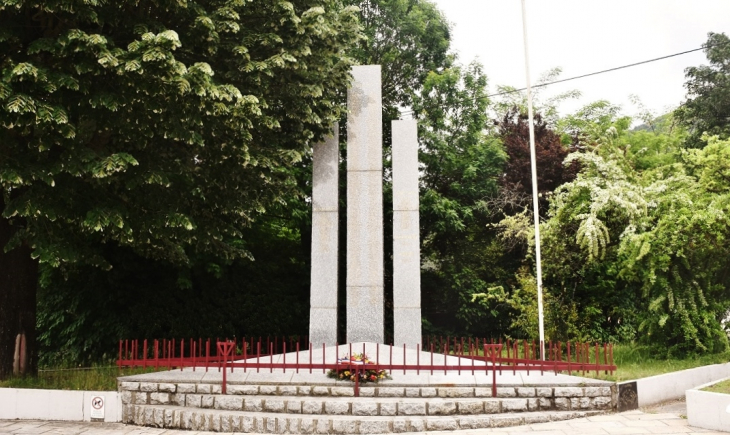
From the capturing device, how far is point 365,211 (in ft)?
45.8

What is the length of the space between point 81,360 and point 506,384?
11.8 meters

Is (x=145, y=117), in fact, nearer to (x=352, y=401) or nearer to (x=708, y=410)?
(x=352, y=401)

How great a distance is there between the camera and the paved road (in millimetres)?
8316

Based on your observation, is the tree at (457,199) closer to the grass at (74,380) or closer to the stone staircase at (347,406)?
the stone staircase at (347,406)

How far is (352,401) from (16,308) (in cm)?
663

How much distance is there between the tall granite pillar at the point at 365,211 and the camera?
531 inches

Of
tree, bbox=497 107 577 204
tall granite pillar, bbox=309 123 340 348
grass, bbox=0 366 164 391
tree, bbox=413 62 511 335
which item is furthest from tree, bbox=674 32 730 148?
grass, bbox=0 366 164 391

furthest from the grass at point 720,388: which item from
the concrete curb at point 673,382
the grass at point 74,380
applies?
the grass at point 74,380

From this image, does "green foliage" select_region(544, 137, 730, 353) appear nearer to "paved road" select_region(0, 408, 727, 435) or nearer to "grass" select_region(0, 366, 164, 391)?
"paved road" select_region(0, 408, 727, 435)

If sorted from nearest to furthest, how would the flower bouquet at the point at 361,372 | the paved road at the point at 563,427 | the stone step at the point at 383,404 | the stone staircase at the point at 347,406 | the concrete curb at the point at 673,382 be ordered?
the paved road at the point at 563,427 → the stone staircase at the point at 347,406 → the stone step at the point at 383,404 → the flower bouquet at the point at 361,372 → the concrete curb at the point at 673,382

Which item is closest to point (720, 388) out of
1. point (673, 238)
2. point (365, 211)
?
point (673, 238)

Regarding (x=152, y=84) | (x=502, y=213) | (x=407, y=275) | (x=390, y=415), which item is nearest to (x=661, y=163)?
(x=502, y=213)

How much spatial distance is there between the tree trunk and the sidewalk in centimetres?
172

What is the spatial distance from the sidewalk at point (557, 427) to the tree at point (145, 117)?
2374 millimetres
